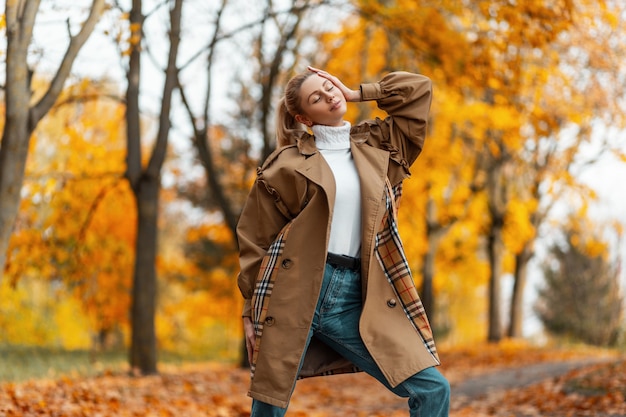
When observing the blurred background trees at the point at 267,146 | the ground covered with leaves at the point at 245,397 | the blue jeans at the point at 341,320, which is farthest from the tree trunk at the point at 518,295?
the blue jeans at the point at 341,320

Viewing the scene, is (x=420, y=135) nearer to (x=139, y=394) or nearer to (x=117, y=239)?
(x=139, y=394)

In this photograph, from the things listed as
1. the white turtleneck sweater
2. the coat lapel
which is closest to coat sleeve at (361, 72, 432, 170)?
the coat lapel

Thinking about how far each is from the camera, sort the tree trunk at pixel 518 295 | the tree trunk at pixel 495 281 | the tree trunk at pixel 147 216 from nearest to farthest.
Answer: the tree trunk at pixel 147 216, the tree trunk at pixel 495 281, the tree trunk at pixel 518 295

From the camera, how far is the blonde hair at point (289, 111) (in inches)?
132

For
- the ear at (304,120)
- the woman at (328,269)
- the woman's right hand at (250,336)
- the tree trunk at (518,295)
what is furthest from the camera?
the tree trunk at (518,295)

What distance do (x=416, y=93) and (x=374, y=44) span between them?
13091 mm

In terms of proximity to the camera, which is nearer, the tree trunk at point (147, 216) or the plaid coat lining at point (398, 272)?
the plaid coat lining at point (398, 272)

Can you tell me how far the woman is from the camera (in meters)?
3.12

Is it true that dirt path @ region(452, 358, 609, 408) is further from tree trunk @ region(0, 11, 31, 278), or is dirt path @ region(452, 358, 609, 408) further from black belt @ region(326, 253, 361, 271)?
black belt @ region(326, 253, 361, 271)

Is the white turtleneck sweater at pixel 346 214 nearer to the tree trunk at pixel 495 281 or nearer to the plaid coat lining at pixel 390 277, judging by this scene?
the plaid coat lining at pixel 390 277

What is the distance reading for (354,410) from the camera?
8406 mm

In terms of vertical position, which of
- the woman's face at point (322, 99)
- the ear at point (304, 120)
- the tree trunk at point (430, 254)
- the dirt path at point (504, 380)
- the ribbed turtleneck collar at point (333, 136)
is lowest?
the dirt path at point (504, 380)

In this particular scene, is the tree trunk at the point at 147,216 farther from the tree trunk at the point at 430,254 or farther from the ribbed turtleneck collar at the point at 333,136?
the tree trunk at the point at 430,254

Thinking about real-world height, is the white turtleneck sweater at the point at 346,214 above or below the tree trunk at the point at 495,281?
above
